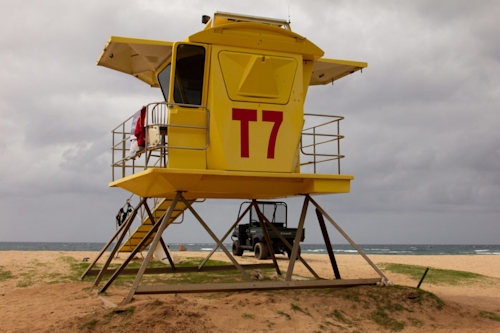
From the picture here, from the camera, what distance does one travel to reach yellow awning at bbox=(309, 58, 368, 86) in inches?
425

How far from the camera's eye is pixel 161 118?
29.4ft

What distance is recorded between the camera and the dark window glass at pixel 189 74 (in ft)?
29.2

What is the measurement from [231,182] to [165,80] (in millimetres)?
3005

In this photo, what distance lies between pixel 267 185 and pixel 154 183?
8.00 ft

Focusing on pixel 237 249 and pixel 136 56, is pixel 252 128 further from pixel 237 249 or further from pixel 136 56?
pixel 237 249

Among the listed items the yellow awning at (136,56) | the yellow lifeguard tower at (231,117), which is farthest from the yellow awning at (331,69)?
the yellow awning at (136,56)

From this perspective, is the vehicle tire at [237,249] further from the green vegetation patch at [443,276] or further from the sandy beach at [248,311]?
the sandy beach at [248,311]

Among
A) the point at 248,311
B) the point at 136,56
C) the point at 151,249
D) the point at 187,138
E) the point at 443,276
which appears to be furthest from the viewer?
the point at 443,276

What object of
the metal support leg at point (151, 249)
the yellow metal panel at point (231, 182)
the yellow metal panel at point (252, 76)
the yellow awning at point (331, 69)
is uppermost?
the yellow awning at point (331, 69)

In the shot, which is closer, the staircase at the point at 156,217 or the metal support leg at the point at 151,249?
the metal support leg at the point at 151,249

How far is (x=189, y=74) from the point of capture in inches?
355

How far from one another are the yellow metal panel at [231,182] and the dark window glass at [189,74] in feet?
5.54

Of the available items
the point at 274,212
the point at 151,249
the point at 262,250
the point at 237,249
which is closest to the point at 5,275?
the point at 151,249

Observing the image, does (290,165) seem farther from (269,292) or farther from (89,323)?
(89,323)
